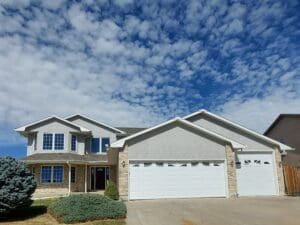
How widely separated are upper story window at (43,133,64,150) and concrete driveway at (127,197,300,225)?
16401 millimetres

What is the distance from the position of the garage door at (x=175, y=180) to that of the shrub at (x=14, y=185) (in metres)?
6.62

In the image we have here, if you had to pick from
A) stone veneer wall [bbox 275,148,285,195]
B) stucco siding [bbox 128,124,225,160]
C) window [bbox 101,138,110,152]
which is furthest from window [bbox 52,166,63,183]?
stone veneer wall [bbox 275,148,285,195]

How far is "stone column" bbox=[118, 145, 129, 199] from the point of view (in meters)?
20.0

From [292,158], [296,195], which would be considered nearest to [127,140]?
[296,195]

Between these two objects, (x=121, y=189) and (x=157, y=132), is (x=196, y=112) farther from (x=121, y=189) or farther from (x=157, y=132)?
(x=121, y=189)

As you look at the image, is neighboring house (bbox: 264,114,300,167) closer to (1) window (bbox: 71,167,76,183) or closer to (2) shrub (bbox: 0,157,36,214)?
(1) window (bbox: 71,167,76,183)

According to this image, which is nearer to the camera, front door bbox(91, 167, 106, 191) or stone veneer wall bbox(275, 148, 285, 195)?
stone veneer wall bbox(275, 148, 285, 195)

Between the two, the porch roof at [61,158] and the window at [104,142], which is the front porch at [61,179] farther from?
the window at [104,142]

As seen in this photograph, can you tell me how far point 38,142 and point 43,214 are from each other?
16170mm

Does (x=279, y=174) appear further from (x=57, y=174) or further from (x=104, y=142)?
(x=57, y=174)

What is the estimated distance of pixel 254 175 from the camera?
2280 cm

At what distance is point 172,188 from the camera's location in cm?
2061

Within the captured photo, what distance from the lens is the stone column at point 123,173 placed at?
65.7 feet

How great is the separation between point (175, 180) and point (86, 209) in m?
8.12
